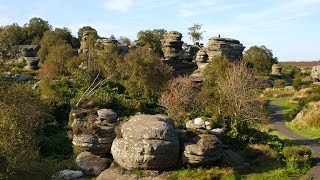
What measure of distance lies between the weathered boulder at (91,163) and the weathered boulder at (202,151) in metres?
6.16

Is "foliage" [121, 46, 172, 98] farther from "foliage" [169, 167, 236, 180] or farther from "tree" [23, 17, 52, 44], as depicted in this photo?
"tree" [23, 17, 52, 44]

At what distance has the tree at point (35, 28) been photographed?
9981cm

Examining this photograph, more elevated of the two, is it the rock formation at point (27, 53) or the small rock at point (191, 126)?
the rock formation at point (27, 53)

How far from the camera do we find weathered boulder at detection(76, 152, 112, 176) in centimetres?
2738

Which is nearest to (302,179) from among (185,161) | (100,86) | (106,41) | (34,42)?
(185,161)

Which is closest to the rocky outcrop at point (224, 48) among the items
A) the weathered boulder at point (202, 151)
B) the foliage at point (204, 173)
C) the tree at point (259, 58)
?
the tree at point (259, 58)

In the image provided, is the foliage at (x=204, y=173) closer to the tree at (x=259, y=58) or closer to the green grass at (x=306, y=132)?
the green grass at (x=306, y=132)

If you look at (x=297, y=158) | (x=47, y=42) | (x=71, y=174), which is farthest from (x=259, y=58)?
(x=71, y=174)

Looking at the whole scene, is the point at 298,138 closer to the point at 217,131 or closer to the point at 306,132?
the point at 306,132

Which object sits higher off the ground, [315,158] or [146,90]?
[146,90]

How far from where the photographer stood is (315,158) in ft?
96.9

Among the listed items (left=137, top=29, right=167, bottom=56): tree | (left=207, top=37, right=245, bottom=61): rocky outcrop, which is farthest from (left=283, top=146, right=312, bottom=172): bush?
(left=137, top=29, right=167, bottom=56): tree

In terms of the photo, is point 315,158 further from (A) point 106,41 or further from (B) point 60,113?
(A) point 106,41

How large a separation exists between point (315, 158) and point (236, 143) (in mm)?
6205
